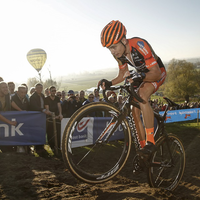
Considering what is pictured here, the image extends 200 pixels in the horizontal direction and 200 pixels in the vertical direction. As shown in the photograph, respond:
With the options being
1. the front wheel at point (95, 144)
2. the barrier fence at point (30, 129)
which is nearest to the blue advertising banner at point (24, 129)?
the barrier fence at point (30, 129)

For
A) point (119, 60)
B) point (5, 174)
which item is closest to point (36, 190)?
point (5, 174)

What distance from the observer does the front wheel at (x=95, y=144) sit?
3.09 m

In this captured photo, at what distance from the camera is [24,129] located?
304 inches

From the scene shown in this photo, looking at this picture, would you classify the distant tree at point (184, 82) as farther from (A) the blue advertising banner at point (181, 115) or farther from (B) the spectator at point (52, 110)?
(B) the spectator at point (52, 110)

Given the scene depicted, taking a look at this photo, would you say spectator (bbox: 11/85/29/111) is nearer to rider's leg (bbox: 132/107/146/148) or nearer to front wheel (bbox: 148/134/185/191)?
rider's leg (bbox: 132/107/146/148)

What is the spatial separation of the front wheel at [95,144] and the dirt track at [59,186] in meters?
0.50

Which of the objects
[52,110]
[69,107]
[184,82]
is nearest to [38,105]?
[52,110]

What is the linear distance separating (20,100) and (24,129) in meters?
1.22

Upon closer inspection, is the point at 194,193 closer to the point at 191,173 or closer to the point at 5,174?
the point at 191,173

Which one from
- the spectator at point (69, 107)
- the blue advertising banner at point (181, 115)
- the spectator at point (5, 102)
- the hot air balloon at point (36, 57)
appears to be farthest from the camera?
the hot air balloon at point (36, 57)

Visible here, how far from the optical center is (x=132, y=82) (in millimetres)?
3264

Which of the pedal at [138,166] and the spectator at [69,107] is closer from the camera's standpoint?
the pedal at [138,166]

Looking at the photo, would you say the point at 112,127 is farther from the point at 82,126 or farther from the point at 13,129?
the point at 13,129

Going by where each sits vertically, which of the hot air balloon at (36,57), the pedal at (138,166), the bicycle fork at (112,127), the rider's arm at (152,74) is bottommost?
the pedal at (138,166)
